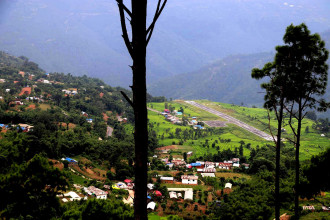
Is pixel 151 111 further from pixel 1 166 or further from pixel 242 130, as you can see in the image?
pixel 1 166

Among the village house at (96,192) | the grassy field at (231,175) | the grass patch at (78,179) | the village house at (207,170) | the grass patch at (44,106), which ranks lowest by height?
the grassy field at (231,175)

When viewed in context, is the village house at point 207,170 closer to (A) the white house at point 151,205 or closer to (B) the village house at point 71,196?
(A) the white house at point 151,205

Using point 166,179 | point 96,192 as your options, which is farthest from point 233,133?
point 96,192

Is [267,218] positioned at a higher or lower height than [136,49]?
lower

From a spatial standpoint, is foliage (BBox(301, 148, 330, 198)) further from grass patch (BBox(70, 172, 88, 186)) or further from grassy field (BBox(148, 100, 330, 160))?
grassy field (BBox(148, 100, 330, 160))

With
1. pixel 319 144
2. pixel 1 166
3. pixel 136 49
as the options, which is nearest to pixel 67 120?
pixel 1 166

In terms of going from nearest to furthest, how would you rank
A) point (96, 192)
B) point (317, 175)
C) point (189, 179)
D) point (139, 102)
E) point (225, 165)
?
point (139, 102)
point (317, 175)
point (96, 192)
point (189, 179)
point (225, 165)

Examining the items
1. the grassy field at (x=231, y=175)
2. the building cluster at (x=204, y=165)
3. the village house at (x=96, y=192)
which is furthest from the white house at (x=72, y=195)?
the building cluster at (x=204, y=165)

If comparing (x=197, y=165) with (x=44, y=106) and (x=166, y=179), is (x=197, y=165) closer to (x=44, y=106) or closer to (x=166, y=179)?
(x=166, y=179)

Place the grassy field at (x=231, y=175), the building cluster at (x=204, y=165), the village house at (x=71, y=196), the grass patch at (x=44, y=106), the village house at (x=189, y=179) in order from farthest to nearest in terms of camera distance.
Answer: the grass patch at (x=44, y=106) → the building cluster at (x=204, y=165) → the grassy field at (x=231, y=175) → the village house at (x=189, y=179) → the village house at (x=71, y=196)
